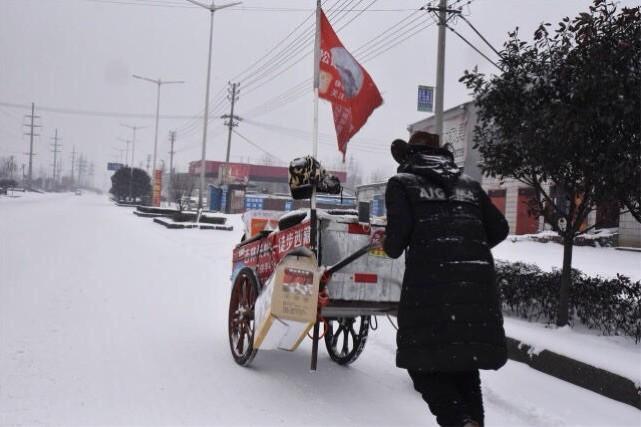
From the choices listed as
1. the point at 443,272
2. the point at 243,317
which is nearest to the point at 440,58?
the point at 243,317

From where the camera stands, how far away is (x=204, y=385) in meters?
4.42

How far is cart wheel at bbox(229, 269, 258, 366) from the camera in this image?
4.80m

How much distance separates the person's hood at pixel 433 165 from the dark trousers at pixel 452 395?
3.21ft

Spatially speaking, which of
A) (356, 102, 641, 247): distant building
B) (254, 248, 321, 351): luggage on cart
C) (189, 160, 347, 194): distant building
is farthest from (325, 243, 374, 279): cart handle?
(189, 160, 347, 194): distant building

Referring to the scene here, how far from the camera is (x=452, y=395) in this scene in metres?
2.73

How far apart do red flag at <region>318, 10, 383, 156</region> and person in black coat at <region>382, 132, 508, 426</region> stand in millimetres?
2441

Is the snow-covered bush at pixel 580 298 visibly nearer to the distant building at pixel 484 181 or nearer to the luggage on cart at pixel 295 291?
the luggage on cart at pixel 295 291

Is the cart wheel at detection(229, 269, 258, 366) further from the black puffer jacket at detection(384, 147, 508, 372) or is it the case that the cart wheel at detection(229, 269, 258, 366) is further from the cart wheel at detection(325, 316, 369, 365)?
the black puffer jacket at detection(384, 147, 508, 372)

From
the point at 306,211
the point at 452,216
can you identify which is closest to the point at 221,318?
the point at 306,211

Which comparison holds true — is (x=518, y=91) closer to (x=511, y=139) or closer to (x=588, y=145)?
(x=511, y=139)

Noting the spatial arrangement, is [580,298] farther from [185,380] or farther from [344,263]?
[185,380]

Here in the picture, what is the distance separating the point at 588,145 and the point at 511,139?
35.4 inches

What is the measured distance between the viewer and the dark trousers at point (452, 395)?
8.86 ft

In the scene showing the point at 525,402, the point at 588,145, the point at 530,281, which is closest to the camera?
the point at 525,402
